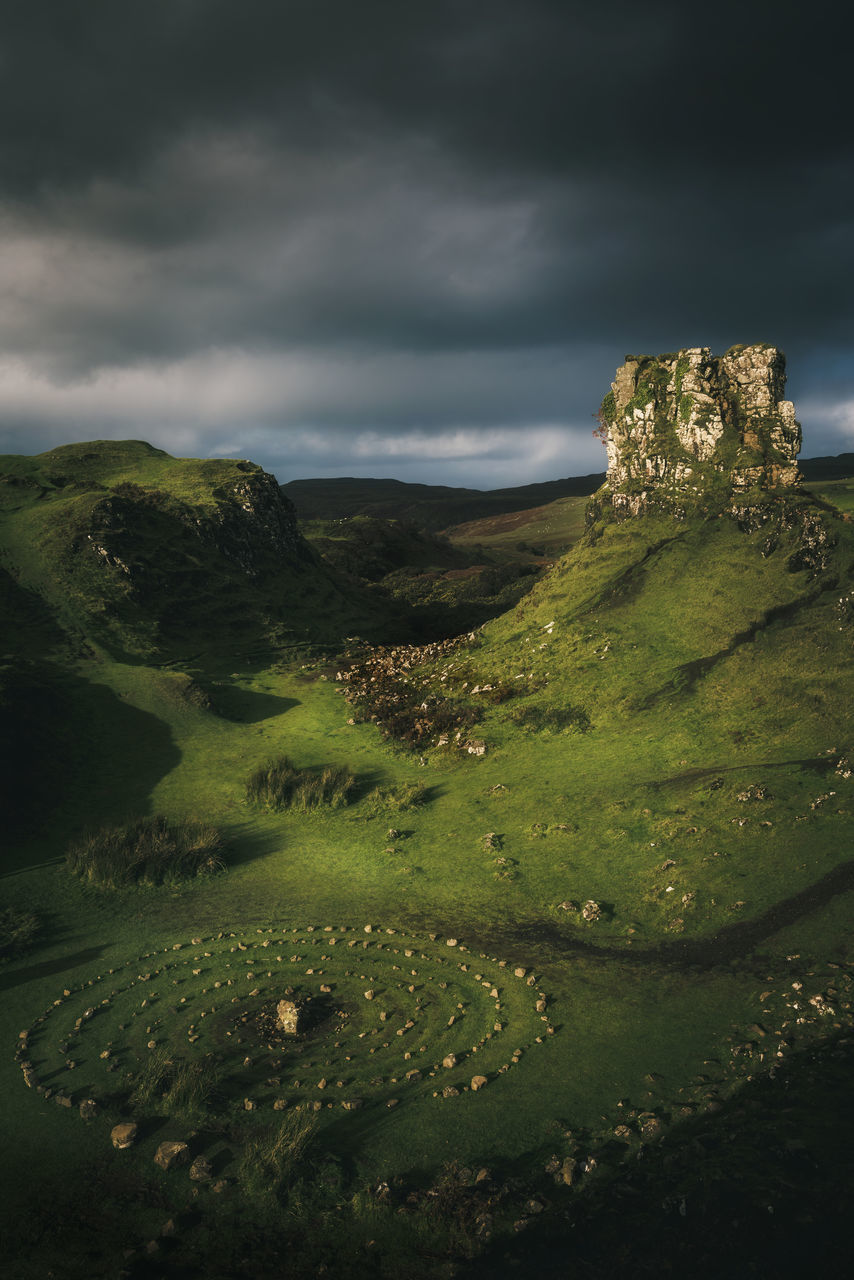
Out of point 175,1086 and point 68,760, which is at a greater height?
point 68,760

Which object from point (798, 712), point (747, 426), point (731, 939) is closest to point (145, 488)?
point (747, 426)

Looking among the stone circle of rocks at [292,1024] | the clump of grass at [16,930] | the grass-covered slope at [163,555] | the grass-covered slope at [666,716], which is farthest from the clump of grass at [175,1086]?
the grass-covered slope at [163,555]

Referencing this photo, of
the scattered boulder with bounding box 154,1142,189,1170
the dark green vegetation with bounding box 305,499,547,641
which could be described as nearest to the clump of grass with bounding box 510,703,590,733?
the scattered boulder with bounding box 154,1142,189,1170

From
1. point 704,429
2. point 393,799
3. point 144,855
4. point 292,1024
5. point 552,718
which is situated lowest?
point 292,1024

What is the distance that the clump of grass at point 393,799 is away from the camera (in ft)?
63.7

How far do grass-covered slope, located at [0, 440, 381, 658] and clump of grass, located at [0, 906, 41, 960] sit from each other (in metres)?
19.2

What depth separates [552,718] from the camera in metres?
23.0

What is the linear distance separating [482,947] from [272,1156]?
18.1ft

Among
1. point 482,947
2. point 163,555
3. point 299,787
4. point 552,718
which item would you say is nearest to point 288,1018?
point 482,947

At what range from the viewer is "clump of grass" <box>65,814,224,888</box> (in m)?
16.0

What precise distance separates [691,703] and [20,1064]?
61.3 ft

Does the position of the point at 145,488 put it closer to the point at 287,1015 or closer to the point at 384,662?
the point at 384,662

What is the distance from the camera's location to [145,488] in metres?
47.7

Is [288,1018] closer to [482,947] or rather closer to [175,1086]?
[175,1086]
